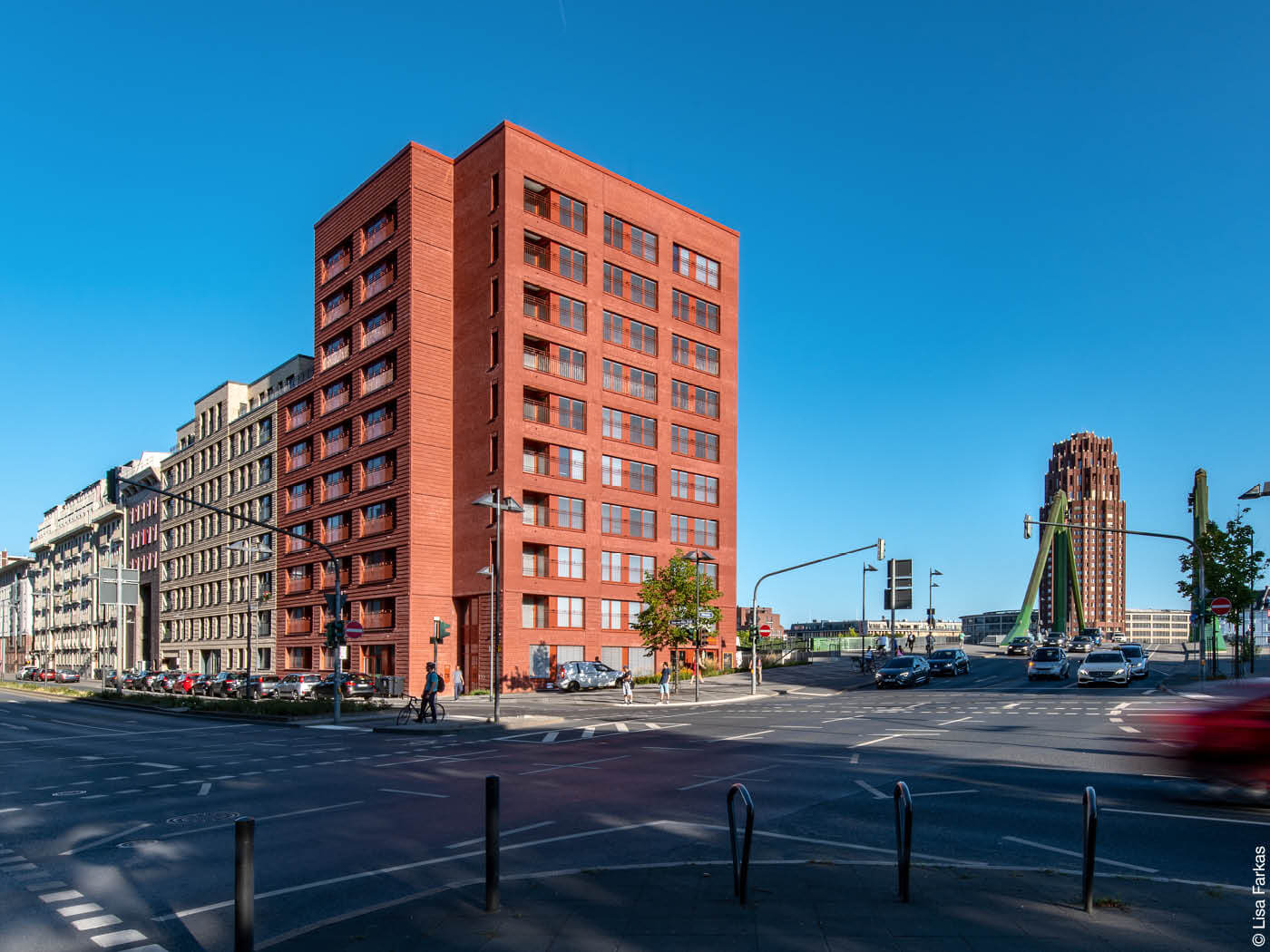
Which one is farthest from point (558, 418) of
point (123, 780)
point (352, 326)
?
point (123, 780)

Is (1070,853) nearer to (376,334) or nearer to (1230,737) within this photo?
(1230,737)

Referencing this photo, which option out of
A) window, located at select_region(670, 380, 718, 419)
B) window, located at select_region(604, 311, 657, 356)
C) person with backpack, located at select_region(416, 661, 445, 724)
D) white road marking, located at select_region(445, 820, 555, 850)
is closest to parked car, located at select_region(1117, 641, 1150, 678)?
window, located at select_region(670, 380, 718, 419)

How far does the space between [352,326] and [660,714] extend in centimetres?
4153

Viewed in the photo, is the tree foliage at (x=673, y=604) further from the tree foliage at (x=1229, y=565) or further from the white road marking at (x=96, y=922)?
the white road marking at (x=96, y=922)

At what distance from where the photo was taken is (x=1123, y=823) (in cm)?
1080

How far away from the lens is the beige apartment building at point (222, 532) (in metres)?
77.0

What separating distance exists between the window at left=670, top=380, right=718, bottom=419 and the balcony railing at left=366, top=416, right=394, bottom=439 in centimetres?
1812

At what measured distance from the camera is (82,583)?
396ft

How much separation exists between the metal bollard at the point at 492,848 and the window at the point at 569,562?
4887 centimetres

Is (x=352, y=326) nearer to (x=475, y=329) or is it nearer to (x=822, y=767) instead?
(x=475, y=329)

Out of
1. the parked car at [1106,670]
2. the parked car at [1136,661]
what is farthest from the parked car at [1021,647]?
the parked car at [1106,670]

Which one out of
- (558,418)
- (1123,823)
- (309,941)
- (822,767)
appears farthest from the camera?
(558,418)

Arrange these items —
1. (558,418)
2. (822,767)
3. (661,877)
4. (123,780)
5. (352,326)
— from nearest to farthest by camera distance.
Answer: (661,877) < (822,767) < (123,780) < (558,418) < (352,326)

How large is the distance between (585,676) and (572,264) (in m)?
24.5
